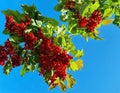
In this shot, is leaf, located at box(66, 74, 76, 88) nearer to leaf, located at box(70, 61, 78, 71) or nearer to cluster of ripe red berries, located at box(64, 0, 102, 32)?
leaf, located at box(70, 61, 78, 71)

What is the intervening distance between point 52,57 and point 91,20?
133 centimetres

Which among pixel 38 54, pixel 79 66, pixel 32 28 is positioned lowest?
pixel 79 66

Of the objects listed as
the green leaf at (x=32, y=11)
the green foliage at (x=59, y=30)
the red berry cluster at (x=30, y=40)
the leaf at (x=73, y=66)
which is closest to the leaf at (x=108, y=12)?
the green foliage at (x=59, y=30)

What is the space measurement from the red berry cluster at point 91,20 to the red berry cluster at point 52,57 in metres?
0.86

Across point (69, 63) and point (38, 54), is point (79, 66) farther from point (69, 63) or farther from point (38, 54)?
point (38, 54)

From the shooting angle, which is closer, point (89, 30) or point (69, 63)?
point (69, 63)

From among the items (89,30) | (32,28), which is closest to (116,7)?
(89,30)

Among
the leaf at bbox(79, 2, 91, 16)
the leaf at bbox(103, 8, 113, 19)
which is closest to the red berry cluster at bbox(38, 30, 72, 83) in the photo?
the leaf at bbox(79, 2, 91, 16)

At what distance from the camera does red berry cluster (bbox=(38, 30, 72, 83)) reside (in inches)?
255

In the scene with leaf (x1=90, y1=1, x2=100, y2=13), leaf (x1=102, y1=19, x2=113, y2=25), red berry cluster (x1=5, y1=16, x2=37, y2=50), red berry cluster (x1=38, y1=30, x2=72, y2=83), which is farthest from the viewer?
leaf (x1=102, y1=19, x2=113, y2=25)

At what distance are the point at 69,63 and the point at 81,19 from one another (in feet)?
3.36

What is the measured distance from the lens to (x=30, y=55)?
6984 mm

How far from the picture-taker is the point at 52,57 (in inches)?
256

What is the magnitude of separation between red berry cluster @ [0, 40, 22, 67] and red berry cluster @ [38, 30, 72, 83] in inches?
22.6
